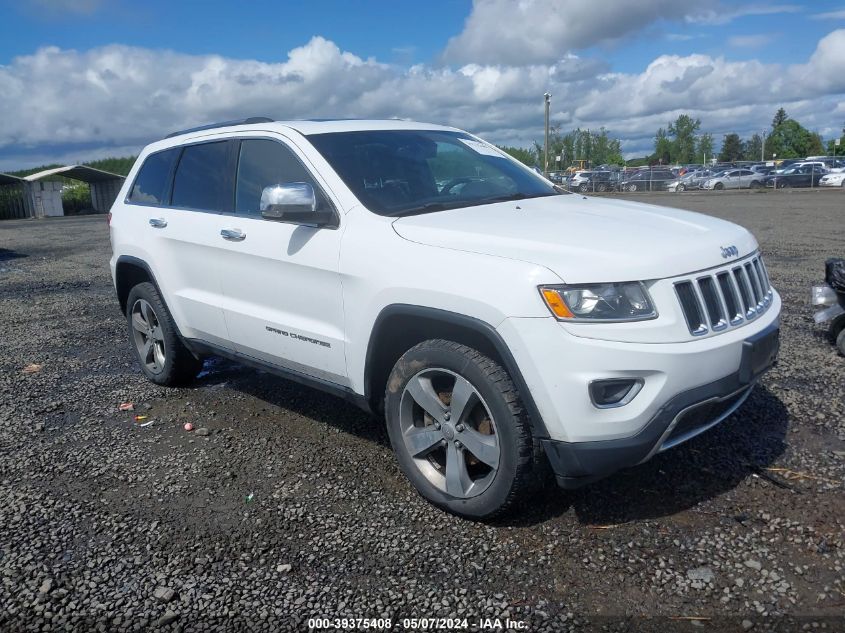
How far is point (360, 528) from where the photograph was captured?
141 inches

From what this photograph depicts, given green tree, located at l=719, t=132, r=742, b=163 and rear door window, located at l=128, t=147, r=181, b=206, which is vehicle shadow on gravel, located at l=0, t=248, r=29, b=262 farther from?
green tree, located at l=719, t=132, r=742, b=163

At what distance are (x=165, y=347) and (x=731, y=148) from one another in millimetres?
119363

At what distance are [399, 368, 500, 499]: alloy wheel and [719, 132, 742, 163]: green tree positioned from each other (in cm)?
11869

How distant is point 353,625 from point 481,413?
110 centimetres

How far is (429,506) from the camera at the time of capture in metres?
3.77

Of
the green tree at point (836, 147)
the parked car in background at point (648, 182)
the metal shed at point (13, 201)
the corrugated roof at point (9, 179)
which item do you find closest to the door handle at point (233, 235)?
the corrugated roof at point (9, 179)

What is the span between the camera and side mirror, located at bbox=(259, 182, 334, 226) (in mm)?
3855

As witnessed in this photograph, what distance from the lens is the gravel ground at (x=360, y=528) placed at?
295 cm

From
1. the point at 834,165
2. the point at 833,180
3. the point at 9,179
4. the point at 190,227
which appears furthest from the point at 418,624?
the point at 834,165

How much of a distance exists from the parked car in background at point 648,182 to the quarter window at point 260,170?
44.4 meters

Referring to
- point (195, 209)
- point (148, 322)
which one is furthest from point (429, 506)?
point (148, 322)

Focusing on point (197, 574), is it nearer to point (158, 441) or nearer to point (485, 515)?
point (485, 515)

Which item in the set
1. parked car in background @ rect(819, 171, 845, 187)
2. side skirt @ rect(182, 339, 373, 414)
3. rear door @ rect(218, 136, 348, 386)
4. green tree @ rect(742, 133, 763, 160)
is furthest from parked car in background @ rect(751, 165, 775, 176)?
green tree @ rect(742, 133, 763, 160)

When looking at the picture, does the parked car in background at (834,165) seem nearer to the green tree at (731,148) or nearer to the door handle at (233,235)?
the door handle at (233,235)
